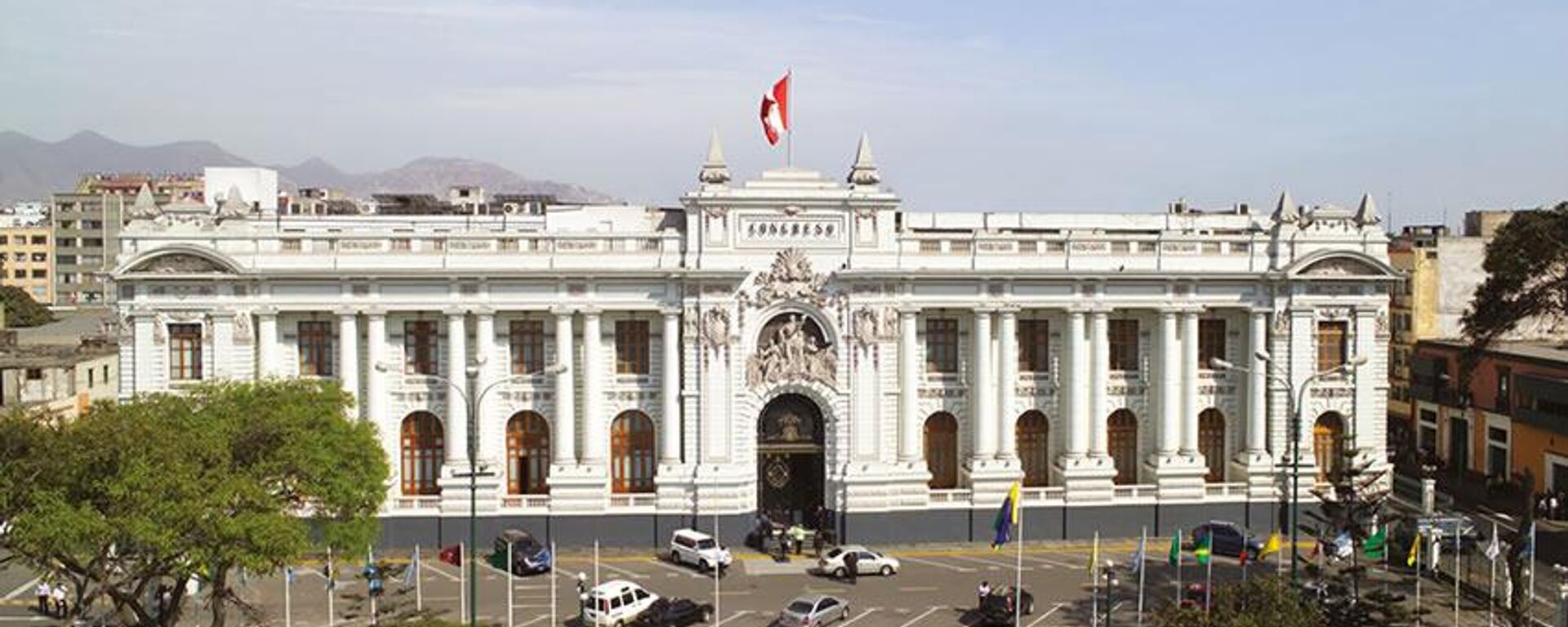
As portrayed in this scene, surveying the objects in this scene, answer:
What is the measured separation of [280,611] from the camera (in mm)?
47562

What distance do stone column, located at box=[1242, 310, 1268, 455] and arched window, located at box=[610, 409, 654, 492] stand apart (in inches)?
968

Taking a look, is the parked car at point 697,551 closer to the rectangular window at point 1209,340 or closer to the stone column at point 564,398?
the stone column at point 564,398

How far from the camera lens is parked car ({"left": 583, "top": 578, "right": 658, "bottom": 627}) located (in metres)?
45.2

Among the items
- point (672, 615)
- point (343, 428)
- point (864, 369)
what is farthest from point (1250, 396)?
point (343, 428)

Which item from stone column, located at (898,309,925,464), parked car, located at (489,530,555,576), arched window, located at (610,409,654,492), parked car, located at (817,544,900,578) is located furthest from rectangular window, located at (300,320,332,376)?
stone column, located at (898,309,925,464)

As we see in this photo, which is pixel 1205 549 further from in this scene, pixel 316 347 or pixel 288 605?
pixel 316 347

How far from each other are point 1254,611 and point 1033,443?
2701cm

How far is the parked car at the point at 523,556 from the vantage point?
52.4 metres

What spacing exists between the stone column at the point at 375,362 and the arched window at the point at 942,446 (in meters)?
21.8

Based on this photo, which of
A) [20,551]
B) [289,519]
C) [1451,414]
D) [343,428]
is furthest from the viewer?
[1451,414]

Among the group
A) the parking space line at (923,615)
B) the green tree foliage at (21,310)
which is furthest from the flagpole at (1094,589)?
the green tree foliage at (21,310)

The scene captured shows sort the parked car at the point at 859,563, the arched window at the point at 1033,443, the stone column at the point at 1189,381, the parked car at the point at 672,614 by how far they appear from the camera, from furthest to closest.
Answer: the arched window at the point at 1033,443 → the stone column at the point at 1189,381 → the parked car at the point at 859,563 → the parked car at the point at 672,614

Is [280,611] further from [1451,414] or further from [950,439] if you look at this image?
[1451,414]

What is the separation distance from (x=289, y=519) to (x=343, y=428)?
16.8 feet
